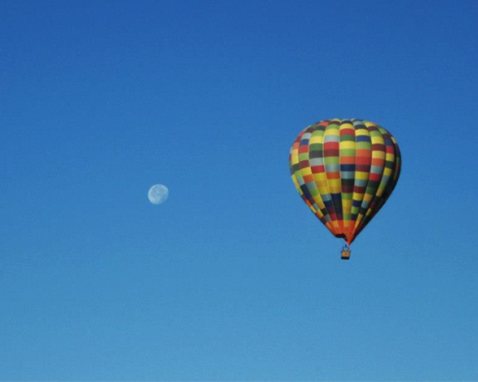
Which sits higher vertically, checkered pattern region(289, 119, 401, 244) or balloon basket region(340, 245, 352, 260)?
checkered pattern region(289, 119, 401, 244)

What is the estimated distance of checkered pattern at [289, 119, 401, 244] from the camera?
9569cm

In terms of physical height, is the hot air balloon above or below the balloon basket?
above

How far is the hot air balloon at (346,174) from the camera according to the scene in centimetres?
9569

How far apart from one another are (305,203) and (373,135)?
6.23 meters

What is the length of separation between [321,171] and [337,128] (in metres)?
3.08

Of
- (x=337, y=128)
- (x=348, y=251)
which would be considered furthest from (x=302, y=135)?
(x=348, y=251)

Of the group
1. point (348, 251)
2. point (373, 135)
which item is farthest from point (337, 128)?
point (348, 251)

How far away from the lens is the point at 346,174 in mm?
95625

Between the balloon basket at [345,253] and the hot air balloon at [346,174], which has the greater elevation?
the hot air balloon at [346,174]

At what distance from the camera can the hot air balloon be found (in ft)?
314

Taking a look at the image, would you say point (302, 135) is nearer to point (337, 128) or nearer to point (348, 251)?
point (337, 128)

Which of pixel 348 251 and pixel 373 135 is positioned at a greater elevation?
pixel 373 135

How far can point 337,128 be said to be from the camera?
96.9m

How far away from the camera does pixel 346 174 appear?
314 feet
